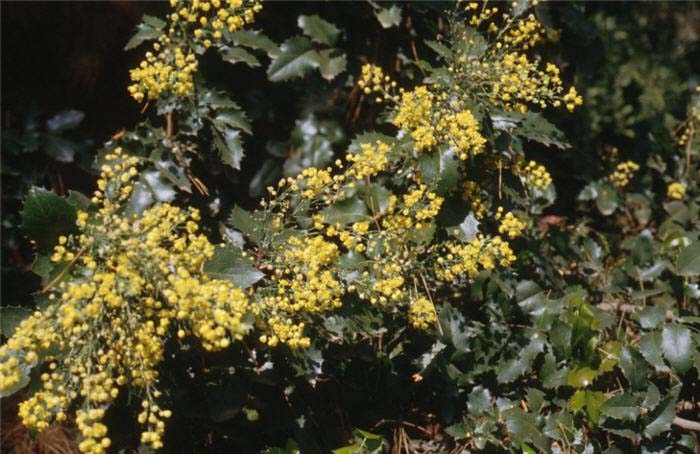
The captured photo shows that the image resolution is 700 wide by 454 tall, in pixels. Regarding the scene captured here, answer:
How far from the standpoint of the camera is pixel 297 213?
178 centimetres

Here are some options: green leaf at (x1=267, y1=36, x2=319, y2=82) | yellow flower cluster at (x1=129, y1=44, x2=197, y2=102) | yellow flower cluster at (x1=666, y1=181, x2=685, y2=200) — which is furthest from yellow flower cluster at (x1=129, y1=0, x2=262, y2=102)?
yellow flower cluster at (x1=666, y1=181, x2=685, y2=200)

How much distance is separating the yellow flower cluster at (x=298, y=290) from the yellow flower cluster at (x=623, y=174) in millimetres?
1484

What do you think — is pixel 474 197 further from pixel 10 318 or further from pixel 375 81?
pixel 10 318

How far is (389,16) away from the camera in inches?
88.7

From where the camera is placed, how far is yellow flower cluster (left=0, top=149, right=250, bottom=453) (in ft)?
4.42

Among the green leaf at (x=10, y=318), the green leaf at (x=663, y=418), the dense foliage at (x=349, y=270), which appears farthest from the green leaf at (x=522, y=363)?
the green leaf at (x=10, y=318)

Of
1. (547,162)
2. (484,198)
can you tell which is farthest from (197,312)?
(547,162)

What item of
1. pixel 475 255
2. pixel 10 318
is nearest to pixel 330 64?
pixel 475 255

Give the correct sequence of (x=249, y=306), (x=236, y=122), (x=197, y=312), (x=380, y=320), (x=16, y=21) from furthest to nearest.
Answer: (x=16, y=21) < (x=236, y=122) < (x=380, y=320) < (x=249, y=306) < (x=197, y=312)

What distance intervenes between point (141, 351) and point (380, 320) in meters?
0.71

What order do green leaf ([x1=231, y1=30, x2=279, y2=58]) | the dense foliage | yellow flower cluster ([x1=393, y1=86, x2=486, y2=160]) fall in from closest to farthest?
the dense foliage
yellow flower cluster ([x1=393, y1=86, x2=486, y2=160])
green leaf ([x1=231, y1=30, x2=279, y2=58])

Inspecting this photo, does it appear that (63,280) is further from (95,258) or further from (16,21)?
(16,21)

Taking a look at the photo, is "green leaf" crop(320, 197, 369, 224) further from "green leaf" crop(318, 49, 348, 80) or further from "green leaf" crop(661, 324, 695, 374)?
"green leaf" crop(661, 324, 695, 374)

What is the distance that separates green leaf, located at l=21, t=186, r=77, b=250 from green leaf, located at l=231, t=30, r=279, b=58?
84 centimetres
